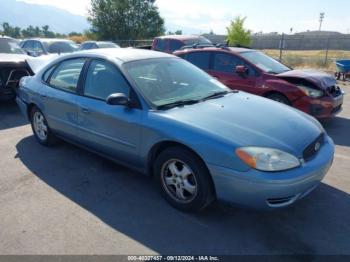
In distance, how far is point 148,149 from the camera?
11.3ft

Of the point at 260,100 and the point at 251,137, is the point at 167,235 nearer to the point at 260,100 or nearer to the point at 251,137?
the point at 251,137

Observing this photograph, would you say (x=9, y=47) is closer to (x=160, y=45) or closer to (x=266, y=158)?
(x=160, y=45)

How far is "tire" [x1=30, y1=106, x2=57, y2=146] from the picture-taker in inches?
197

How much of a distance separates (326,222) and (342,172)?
1.38m

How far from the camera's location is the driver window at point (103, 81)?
12.2 ft

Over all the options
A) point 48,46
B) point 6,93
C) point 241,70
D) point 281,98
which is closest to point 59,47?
point 48,46

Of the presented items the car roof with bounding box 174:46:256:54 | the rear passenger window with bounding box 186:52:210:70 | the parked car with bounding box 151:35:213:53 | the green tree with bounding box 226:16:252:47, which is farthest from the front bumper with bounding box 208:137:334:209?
the green tree with bounding box 226:16:252:47

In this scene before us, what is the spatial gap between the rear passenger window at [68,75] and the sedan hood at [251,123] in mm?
1596

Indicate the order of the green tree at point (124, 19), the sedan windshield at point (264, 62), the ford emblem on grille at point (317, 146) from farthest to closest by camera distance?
1. the green tree at point (124, 19)
2. the sedan windshield at point (264, 62)
3. the ford emblem on grille at point (317, 146)

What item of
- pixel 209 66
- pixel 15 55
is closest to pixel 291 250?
pixel 209 66

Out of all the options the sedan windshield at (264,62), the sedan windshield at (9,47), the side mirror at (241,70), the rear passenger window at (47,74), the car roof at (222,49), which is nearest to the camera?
the rear passenger window at (47,74)

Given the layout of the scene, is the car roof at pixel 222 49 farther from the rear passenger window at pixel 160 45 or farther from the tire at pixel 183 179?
the tire at pixel 183 179

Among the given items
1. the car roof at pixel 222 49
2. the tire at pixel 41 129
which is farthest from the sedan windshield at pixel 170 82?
the car roof at pixel 222 49

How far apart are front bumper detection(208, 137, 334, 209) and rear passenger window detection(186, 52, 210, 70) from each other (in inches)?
193
